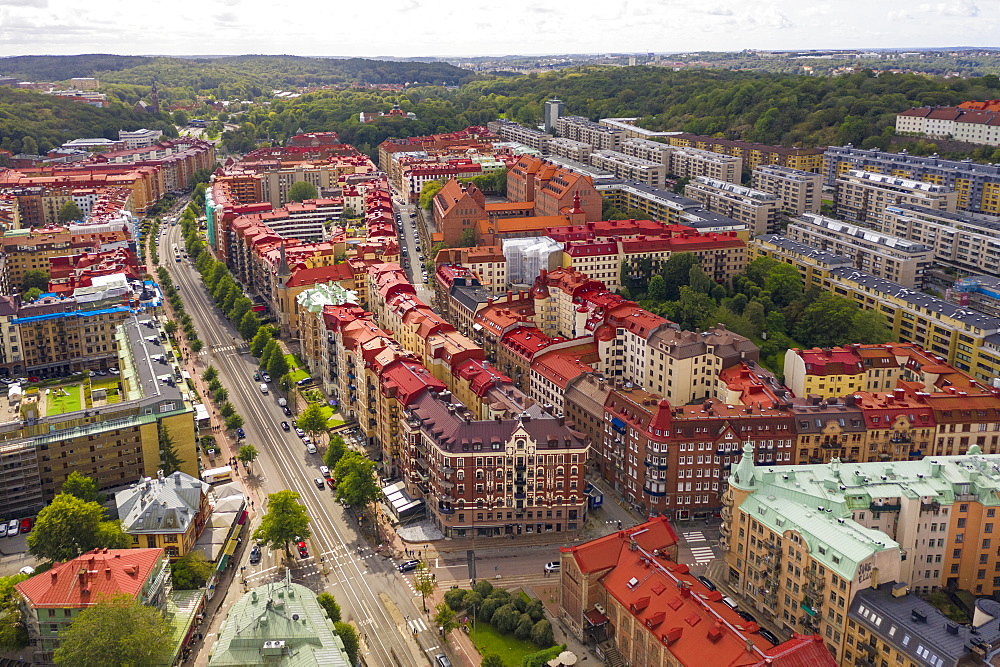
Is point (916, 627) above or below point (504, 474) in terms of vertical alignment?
below

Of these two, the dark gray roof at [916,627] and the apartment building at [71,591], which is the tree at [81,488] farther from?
the dark gray roof at [916,627]

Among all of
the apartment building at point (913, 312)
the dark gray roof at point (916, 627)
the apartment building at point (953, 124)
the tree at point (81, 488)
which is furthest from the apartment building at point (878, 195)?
the tree at point (81, 488)

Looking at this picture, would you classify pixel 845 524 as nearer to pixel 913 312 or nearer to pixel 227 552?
pixel 227 552

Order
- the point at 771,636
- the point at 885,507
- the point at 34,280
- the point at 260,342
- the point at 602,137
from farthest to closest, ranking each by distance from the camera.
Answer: the point at 602,137 → the point at 34,280 → the point at 260,342 → the point at 885,507 → the point at 771,636

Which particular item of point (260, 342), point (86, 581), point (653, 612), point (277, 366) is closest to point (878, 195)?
point (260, 342)

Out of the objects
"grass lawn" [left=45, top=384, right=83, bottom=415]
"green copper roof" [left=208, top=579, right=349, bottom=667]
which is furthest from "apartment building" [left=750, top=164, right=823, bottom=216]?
"green copper roof" [left=208, top=579, right=349, bottom=667]

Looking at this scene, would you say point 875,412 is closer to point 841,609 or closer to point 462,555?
point 841,609

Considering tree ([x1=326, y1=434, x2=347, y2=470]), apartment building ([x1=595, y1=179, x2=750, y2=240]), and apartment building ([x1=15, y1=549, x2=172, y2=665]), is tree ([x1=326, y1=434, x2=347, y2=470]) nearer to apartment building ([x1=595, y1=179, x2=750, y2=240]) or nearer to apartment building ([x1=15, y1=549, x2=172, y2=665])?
apartment building ([x1=15, y1=549, x2=172, y2=665])
